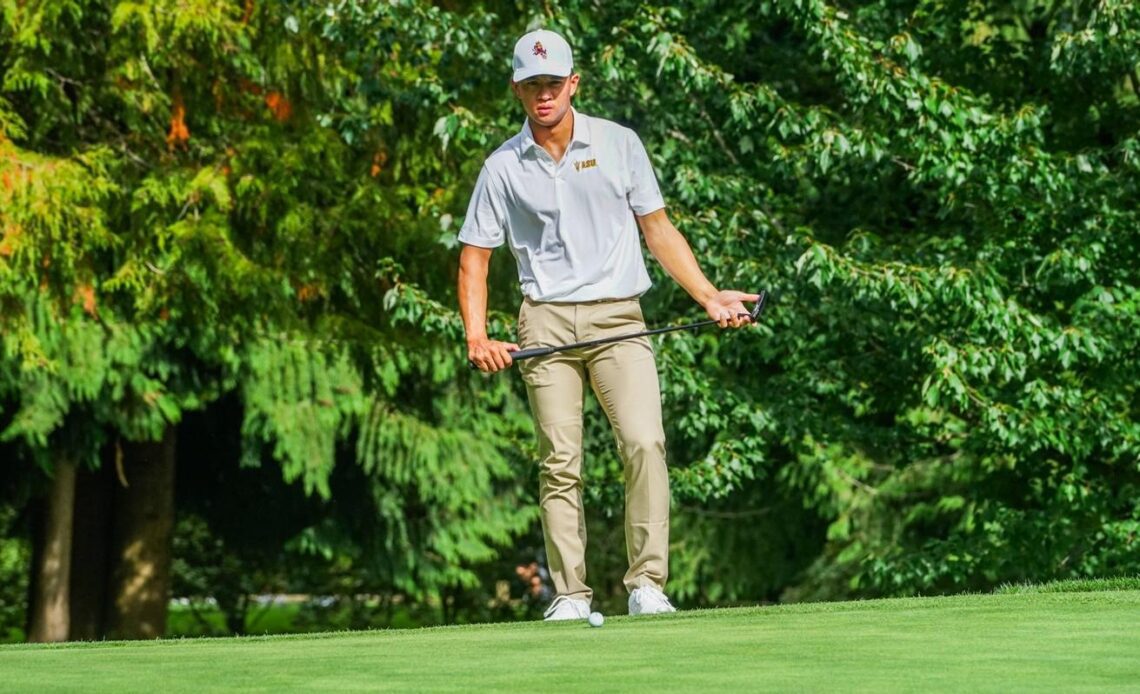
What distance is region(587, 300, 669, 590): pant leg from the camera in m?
6.24

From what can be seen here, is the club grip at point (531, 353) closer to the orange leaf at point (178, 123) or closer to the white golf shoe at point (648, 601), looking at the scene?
the white golf shoe at point (648, 601)

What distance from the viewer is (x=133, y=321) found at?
1367 centimetres

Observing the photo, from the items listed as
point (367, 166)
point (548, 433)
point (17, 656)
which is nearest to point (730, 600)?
point (367, 166)

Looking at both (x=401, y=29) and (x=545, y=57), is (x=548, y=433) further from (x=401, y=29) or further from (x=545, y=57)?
(x=401, y=29)

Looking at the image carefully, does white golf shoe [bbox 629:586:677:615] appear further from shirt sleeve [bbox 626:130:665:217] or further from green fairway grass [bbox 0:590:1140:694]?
shirt sleeve [bbox 626:130:665:217]

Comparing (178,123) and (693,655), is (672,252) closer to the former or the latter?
(693,655)

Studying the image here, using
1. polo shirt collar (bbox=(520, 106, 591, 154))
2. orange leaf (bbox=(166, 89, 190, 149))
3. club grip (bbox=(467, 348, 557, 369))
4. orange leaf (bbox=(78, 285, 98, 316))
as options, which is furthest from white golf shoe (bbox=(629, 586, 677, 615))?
orange leaf (bbox=(166, 89, 190, 149))

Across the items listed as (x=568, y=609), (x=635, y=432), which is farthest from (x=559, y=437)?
(x=568, y=609)

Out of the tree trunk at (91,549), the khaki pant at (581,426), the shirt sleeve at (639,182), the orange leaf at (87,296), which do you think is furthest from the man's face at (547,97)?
the tree trunk at (91,549)

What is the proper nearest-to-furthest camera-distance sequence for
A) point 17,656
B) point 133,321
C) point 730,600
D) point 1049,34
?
1. point 17,656
2. point 1049,34
3. point 133,321
4. point 730,600

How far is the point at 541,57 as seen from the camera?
6023mm

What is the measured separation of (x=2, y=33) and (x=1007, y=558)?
24.2ft

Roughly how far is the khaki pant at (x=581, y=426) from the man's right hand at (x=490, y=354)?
12cm

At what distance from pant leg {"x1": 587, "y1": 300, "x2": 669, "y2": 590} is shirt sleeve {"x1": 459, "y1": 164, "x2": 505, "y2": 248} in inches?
17.5
